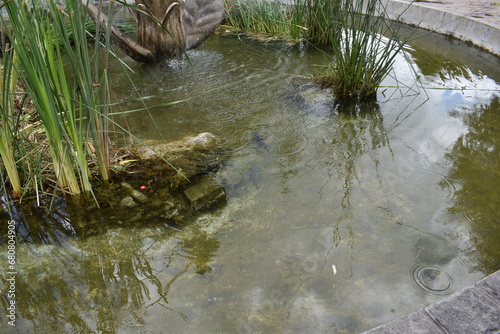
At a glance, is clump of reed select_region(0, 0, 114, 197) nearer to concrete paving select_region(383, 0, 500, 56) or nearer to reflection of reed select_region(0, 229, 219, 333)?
reflection of reed select_region(0, 229, 219, 333)

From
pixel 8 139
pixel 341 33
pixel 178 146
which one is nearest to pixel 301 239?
pixel 178 146

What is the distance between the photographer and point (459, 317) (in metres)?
1.35

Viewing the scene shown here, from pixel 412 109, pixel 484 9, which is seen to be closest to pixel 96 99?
pixel 412 109

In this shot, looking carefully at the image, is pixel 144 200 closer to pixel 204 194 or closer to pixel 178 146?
pixel 204 194

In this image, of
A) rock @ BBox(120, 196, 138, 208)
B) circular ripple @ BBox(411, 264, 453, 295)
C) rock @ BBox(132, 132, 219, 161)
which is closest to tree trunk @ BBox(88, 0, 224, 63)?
rock @ BBox(132, 132, 219, 161)

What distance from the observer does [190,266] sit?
5.93ft

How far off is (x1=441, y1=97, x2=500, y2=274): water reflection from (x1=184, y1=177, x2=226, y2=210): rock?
1.29 meters

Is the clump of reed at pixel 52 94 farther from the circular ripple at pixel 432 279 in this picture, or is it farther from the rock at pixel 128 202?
the circular ripple at pixel 432 279

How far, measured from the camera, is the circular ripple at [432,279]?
5.53 ft

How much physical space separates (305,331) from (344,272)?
36 centimetres

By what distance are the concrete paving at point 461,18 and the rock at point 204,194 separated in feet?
11.1

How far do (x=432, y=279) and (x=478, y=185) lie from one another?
36.7 inches

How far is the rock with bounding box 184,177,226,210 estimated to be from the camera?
85.6 inches

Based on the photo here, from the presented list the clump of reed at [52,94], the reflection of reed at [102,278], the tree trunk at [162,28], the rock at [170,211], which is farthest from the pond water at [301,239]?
the tree trunk at [162,28]
